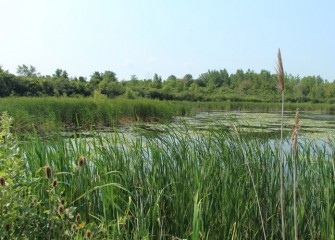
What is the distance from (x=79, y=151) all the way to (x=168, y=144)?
0.80 meters

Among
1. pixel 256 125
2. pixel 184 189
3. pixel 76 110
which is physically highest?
pixel 76 110

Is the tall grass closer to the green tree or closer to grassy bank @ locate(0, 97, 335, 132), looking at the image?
grassy bank @ locate(0, 97, 335, 132)

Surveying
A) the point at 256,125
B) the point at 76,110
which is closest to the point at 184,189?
the point at 76,110

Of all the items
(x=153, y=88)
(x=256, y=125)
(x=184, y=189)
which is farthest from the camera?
(x=153, y=88)

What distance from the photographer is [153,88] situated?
3984cm

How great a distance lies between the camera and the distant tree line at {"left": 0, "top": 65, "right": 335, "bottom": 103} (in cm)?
2264

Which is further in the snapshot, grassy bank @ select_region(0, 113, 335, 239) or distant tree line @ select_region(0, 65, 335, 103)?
distant tree line @ select_region(0, 65, 335, 103)

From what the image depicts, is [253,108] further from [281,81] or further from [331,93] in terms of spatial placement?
[281,81]

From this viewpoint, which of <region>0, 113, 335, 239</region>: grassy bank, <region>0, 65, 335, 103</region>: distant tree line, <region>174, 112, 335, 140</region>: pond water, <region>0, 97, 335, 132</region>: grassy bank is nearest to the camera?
<region>0, 113, 335, 239</region>: grassy bank

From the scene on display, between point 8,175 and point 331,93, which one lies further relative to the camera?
point 331,93

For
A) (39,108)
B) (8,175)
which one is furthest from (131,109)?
(8,175)

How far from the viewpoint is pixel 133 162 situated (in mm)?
2822

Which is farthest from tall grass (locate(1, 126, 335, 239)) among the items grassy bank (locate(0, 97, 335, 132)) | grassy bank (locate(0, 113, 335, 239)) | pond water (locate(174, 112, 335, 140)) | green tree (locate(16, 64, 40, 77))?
green tree (locate(16, 64, 40, 77))

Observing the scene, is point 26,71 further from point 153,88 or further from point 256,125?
point 256,125
